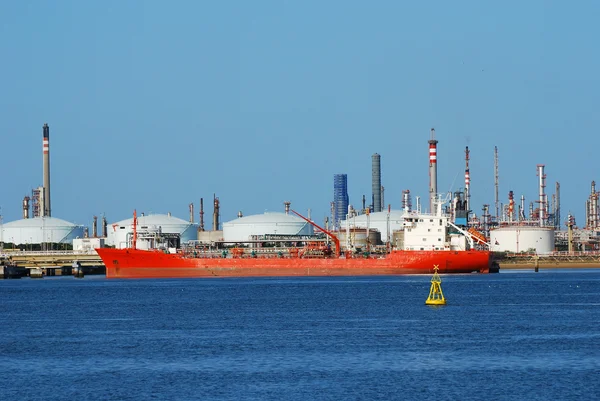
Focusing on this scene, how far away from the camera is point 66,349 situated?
123 feet

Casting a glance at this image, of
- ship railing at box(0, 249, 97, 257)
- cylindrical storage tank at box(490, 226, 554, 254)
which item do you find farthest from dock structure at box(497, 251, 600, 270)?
ship railing at box(0, 249, 97, 257)

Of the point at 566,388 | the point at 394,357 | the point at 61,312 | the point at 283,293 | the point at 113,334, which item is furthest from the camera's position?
the point at 283,293

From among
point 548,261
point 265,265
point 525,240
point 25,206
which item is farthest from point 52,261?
point 548,261

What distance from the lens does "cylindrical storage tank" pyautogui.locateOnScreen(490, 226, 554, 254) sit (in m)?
121

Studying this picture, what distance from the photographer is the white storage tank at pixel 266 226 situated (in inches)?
5527

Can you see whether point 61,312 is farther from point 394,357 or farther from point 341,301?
point 394,357

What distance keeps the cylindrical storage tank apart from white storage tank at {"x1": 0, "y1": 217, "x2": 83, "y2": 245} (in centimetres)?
5596

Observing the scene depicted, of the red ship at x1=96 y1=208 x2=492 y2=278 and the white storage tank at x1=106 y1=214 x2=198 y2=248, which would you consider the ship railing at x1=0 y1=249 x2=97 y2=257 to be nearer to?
the white storage tank at x1=106 y1=214 x2=198 y2=248

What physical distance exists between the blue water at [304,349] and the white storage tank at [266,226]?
7633 cm

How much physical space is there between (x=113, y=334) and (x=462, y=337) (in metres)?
12.7

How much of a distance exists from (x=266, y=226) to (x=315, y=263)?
41841 mm

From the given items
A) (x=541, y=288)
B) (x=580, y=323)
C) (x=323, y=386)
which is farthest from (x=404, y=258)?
(x=323, y=386)

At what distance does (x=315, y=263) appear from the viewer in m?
99.1

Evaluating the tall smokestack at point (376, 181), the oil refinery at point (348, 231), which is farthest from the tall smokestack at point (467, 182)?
the tall smokestack at point (376, 181)
